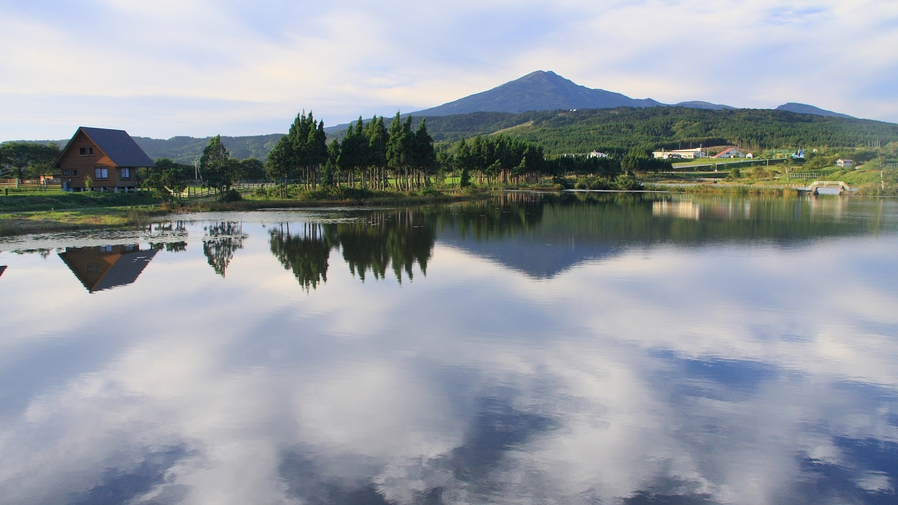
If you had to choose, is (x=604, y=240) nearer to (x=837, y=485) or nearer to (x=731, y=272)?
(x=731, y=272)

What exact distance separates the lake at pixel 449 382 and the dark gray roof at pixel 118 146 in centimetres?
2767

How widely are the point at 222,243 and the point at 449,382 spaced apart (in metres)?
16.8

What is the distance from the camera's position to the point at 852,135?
115 meters

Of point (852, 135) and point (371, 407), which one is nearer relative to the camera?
point (371, 407)

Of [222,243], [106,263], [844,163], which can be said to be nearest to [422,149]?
[222,243]

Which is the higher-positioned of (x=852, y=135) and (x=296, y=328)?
(x=852, y=135)

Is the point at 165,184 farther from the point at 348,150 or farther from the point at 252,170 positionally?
the point at 252,170

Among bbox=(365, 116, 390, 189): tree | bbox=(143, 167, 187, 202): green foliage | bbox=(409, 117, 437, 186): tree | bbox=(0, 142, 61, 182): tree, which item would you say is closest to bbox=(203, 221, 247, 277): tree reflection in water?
bbox=(143, 167, 187, 202): green foliage

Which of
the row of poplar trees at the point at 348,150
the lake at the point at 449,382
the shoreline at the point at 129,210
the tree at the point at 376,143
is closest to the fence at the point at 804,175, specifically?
the shoreline at the point at 129,210

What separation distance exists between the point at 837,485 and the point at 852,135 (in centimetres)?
13439

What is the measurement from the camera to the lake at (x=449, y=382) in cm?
572

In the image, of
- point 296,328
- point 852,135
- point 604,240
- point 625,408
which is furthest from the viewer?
point 852,135

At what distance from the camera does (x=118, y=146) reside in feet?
144

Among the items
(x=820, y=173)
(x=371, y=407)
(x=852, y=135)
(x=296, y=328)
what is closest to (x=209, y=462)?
(x=371, y=407)
